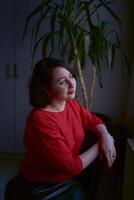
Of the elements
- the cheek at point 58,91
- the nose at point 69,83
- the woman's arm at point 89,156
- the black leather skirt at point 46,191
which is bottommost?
the black leather skirt at point 46,191

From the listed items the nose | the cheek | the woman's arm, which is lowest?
the woman's arm

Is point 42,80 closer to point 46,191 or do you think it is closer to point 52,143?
point 52,143

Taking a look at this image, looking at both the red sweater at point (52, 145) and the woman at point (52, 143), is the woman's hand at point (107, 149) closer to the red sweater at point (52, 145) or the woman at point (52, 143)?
the woman at point (52, 143)

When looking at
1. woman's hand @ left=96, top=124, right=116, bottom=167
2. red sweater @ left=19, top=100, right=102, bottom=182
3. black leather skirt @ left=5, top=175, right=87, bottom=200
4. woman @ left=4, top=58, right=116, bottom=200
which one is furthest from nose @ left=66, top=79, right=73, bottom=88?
black leather skirt @ left=5, top=175, right=87, bottom=200

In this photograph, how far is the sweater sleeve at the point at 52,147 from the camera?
3.51ft

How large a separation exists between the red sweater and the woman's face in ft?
0.30

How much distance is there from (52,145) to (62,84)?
273mm

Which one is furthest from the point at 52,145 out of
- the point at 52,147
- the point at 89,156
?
the point at 89,156

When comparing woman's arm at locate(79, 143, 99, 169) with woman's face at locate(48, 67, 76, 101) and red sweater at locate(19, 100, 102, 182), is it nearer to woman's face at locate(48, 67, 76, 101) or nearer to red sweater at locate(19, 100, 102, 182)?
red sweater at locate(19, 100, 102, 182)

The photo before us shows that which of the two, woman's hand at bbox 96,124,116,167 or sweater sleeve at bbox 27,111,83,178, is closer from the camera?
sweater sleeve at bbox 27,111,83,178

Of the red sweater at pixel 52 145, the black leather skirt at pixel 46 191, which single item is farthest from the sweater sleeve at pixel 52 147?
the black leather skirt at pixel 46 191

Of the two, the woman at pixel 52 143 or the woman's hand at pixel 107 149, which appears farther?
the woman's hand at pixel 107 149

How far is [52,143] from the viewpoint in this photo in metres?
1.07

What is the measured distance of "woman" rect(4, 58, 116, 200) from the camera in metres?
1.08
